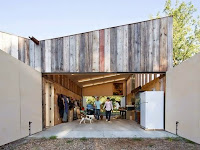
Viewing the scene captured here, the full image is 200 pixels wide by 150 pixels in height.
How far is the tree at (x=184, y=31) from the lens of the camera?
755 inches

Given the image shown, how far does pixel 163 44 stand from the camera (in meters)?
7.10

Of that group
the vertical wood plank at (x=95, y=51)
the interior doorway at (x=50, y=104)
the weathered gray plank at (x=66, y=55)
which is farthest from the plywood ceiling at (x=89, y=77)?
Result: the weathered gray plank at (x=66, y=55)

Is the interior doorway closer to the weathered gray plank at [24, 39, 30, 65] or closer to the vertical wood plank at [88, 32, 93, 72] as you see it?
the weathered gray plank at [24, 39, 30, 65]

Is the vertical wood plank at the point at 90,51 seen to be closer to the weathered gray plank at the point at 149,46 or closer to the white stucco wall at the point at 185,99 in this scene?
the weathered gray plank at the point at 149,46

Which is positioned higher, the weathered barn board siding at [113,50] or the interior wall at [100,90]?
the weathered barn board siding at [113,50]

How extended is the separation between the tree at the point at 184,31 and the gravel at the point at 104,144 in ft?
50.7

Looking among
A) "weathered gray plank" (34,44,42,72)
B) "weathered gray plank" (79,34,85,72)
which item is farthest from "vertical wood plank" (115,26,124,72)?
"weathered gray plank" (34,44,42,72)

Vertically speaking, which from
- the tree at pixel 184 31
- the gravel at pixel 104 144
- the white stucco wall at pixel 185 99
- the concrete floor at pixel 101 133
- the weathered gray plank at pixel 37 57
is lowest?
the concrete floor at pixel 101 133

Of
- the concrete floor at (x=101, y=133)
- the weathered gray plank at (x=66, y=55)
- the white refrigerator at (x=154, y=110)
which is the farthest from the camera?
the white refrigerator at (x=154, y=110)

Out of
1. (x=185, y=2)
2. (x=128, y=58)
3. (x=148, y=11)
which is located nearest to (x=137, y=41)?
(x=128, y=58)

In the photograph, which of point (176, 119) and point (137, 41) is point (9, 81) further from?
point (176, 119)

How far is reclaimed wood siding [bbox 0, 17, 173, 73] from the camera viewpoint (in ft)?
23.2

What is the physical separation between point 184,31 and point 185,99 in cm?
1598

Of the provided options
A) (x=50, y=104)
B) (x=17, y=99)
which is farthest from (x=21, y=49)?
(x=50, y=104)
